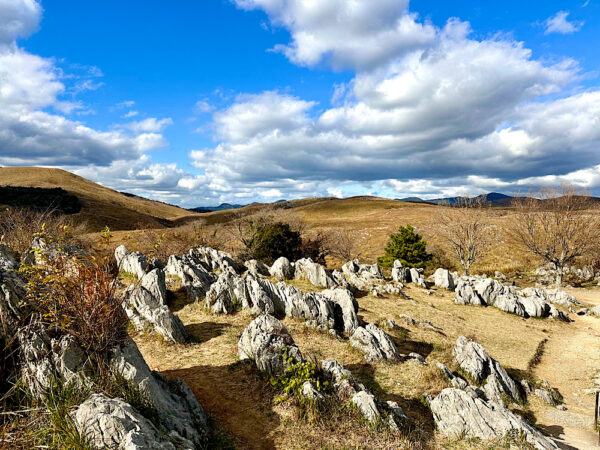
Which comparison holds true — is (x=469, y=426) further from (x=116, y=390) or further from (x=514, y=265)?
(x=514, y=265)

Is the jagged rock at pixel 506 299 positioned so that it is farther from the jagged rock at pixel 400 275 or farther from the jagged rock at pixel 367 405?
the jagged rock at pixel 367 405

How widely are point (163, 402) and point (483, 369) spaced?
55.5ft

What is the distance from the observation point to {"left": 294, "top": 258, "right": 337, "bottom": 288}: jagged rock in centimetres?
3392

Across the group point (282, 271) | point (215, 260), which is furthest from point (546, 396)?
point (215, 260)

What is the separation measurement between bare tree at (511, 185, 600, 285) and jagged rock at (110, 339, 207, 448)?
56897 millimetres

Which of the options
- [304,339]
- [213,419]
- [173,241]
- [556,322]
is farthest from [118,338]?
[173,241]

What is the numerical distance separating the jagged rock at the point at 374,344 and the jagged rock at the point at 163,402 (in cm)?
1046

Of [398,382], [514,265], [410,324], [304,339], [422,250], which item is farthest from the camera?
[514,265]

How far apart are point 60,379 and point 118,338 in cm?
161

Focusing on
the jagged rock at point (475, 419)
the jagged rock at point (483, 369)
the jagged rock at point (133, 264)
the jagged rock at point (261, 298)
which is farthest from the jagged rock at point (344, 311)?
the jagged rock at point (133, 264)

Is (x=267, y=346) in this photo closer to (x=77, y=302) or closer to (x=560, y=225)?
(x=77, y=302)

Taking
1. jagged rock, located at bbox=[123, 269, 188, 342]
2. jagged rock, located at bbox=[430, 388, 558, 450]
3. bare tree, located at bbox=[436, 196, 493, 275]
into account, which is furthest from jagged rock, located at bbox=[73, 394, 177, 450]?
bare tree, located at bbox=[436, 196, 493, 275]

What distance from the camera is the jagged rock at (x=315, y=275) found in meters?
33.9

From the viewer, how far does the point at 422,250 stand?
2181 inches
